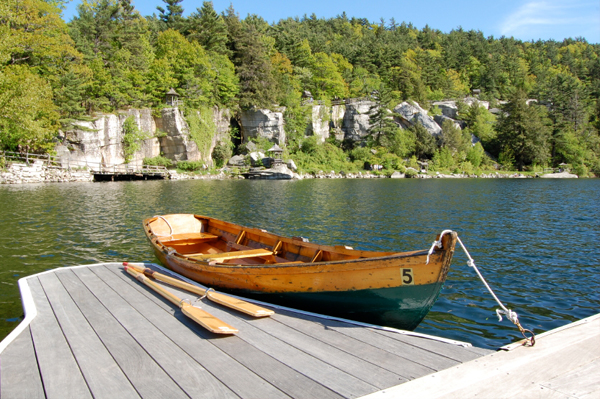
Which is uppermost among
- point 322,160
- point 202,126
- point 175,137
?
point 202,126

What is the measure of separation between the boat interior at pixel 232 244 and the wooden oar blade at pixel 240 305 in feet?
4.03

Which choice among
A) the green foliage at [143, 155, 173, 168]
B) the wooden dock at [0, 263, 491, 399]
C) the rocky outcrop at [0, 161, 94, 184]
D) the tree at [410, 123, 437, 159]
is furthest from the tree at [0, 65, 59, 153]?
the tree at [410, 123, 437, 159]

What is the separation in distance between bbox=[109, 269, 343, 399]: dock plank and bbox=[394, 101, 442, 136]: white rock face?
64193 mm

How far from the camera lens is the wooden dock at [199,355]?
10.4ft

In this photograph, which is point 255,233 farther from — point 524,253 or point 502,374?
point 524,253

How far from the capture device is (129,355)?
3.82m

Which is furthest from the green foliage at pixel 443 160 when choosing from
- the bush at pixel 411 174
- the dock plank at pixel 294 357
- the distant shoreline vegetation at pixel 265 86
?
the dock plank at pixel 294 357

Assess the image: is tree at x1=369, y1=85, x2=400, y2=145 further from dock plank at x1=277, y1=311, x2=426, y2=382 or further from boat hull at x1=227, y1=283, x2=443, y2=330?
dock plank at x1=277, y1=311, x2=426, y2=382

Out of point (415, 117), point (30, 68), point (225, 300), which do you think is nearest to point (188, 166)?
point (30, 68)

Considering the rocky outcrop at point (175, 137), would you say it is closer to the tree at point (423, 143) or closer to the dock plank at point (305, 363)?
the tree at point (423, 143)

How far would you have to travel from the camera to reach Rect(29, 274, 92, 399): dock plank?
10.2ft

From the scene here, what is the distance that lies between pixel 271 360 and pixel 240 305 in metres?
1.47

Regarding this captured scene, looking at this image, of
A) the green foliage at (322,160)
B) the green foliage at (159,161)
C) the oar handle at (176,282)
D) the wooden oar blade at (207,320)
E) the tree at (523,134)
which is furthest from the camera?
the tree at (523,134)

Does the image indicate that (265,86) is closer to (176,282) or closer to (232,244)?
(232,244)
